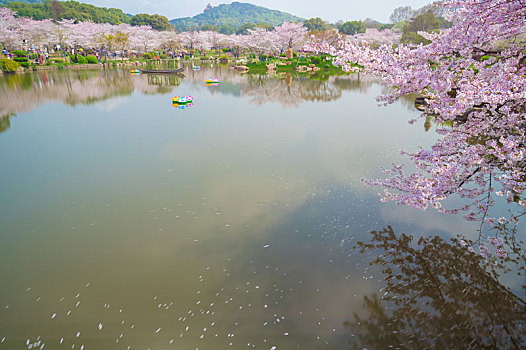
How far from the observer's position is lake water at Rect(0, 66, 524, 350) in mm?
4258

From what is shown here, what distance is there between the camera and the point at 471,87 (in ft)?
12.6

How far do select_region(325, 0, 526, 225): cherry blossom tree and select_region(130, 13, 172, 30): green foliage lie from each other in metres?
122

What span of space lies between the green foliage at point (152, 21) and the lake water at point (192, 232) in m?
111

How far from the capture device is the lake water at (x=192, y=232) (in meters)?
4.26

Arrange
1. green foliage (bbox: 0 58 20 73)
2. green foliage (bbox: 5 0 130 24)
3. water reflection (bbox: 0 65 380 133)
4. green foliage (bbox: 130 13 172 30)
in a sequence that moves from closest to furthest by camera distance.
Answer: water reflection (bbox: 0 65 380 133)
green foliage (bbox: 0 58 20 73)
green foliage (bbox: 5 0 130 24)
green foliage (bbox: 130 13 172 30)

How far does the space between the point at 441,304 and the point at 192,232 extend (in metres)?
4.84

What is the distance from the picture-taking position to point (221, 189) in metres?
8.20

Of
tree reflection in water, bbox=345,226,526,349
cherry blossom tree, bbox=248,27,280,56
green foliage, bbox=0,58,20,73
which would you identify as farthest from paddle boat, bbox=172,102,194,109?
cherry blossom tree, bbox=248,27,280,56

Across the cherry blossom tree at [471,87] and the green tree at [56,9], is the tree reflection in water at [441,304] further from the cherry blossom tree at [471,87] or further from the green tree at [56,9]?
the green tree at [56,9]

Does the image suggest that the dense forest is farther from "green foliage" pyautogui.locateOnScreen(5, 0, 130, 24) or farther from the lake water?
the lake water

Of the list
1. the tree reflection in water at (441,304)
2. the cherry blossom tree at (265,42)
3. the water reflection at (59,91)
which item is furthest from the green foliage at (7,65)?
the tree reflection in water at (441,304)

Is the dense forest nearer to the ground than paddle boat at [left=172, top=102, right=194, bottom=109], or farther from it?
farther from it

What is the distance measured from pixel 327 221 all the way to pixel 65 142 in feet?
37.5

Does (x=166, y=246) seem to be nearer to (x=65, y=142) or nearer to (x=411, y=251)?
(x=411, y=251)
